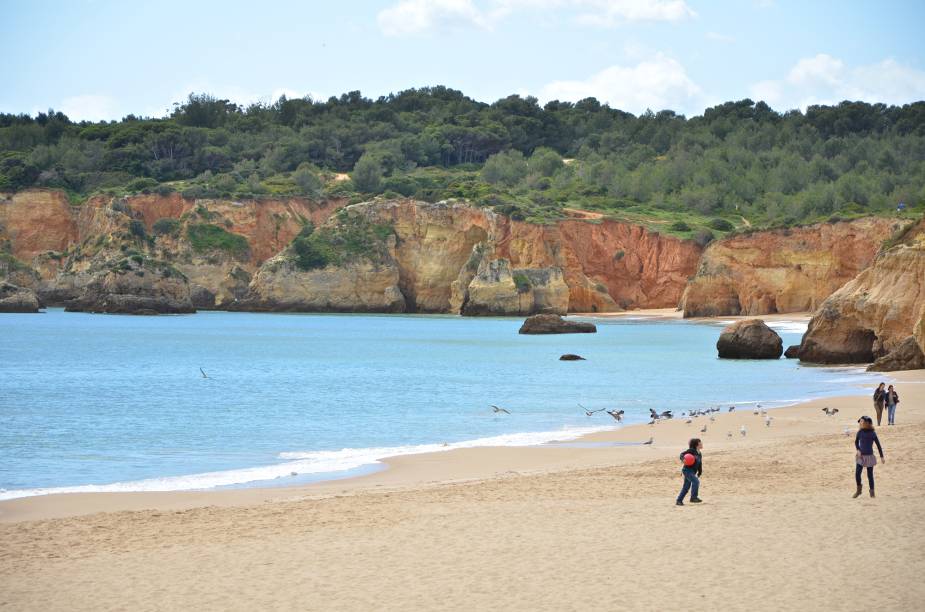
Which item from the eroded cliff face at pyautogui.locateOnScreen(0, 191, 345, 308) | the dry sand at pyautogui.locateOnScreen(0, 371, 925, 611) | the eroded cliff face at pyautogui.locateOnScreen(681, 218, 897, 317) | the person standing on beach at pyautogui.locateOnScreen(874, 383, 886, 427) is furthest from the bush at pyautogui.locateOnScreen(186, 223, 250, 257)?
the dry sand at pyautogui.locateOnScreen(0, 371, 925, 611)

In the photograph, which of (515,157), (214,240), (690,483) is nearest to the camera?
(690,483)

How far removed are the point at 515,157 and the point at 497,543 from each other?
11791 cm

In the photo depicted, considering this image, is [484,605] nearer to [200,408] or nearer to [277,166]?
[200,408]

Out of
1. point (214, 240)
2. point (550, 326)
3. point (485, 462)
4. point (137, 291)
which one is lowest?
point (485, 462)

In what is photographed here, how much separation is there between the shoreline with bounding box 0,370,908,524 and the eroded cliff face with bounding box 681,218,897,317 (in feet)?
168

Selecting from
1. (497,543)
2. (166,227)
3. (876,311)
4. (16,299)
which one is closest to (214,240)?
(166,227)

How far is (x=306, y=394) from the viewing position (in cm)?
3372

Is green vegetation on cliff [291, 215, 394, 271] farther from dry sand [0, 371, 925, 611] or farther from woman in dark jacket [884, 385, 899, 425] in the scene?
dry sand [0, 371, 925, 611]

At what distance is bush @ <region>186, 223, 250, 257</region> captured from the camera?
98562 mm

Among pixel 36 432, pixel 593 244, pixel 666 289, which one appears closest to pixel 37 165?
pixel 593 244

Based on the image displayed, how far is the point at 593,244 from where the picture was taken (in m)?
94.9

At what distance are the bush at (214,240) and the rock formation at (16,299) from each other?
14.7 m

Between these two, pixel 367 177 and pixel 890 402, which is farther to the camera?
pixel 367 177

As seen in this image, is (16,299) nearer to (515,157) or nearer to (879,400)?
(515,157)
